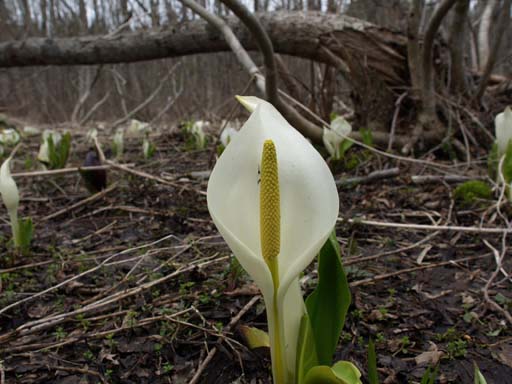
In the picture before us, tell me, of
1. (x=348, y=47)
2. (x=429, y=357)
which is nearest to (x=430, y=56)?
(x=348, y=47)

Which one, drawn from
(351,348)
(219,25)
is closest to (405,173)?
(219,25)

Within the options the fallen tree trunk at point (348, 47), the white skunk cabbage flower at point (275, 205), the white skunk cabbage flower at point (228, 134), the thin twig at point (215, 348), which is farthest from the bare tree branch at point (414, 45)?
the white skunk cabbage flower at point (275, 205)

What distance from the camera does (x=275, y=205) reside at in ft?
2.62

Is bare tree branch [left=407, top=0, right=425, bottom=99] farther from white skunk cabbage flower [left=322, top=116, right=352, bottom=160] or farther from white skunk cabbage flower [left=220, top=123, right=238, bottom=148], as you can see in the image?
white skunk cabbage flower [left=220, top=123, right=238, bottom=148]

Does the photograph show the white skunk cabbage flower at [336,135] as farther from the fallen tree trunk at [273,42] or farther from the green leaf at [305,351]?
the green leaf at [305,351]

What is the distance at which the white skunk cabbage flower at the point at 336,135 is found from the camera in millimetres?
3141

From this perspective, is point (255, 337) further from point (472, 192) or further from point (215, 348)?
point (472, 192)

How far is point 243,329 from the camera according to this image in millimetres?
1149

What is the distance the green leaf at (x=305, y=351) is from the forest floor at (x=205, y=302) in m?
0.26

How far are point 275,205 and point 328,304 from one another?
11.5 inches

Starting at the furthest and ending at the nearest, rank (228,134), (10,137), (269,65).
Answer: (10,137) < (228,134) < (269,65)

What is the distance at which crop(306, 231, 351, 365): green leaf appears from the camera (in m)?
0.92

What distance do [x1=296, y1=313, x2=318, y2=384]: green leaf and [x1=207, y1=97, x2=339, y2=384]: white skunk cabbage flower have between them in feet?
0.11

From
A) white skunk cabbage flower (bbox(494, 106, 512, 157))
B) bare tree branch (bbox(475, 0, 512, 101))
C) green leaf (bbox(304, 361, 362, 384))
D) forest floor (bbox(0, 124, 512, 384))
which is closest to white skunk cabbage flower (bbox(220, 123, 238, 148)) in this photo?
forest floor (bbox(0, 124, 512, 384))
